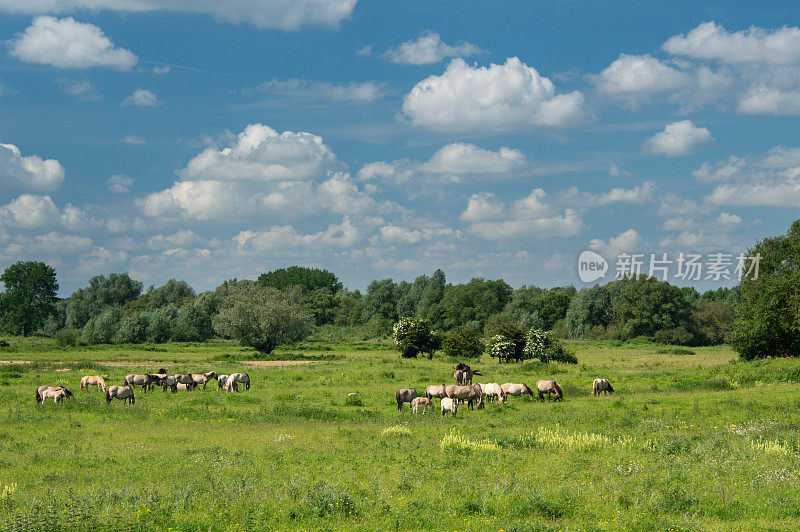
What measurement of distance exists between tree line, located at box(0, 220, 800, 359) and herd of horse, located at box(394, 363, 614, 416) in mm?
23622

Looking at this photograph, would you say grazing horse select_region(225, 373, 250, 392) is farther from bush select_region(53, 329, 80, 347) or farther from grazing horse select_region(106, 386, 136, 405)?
bush select_region(53, 329, 80, 347)

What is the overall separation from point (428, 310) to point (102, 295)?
82.2 meters

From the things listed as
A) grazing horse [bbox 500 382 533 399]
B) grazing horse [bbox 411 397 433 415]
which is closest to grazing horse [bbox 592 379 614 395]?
grazing horse [bbox 500 382 533 399]

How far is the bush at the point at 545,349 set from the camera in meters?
56.1

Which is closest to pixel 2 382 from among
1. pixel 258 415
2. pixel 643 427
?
pixel 258 415

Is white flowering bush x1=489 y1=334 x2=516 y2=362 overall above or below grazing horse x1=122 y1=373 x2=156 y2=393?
above

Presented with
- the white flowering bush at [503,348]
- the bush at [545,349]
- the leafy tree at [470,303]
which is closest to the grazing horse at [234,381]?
the bush at [545,349]

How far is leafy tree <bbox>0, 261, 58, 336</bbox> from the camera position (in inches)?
4766

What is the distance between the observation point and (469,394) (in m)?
30.2

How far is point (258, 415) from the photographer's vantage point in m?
27.4

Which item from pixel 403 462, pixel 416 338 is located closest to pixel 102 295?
pixel 416 338

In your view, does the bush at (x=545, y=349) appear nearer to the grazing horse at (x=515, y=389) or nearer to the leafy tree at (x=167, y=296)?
the grazing horse at (x=515, y=389)

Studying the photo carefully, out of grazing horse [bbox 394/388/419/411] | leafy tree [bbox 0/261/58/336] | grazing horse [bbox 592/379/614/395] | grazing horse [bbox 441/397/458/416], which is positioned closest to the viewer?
grazing horse [bbox 441/397/458/416]

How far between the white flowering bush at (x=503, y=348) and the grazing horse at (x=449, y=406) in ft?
104
